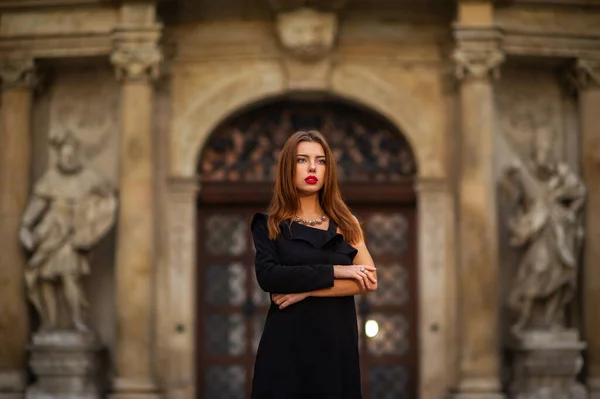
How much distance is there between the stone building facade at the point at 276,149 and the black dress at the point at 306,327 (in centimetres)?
932

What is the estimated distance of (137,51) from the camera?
45.1 ft

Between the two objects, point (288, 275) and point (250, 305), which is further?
point (250, 305)

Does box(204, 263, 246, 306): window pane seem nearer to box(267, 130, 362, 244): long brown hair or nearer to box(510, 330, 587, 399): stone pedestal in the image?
box(510, 330, 587, 399): stone pedestal

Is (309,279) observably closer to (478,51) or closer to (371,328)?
(371,328)

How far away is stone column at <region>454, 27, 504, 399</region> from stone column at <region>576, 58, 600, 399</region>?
1.15m

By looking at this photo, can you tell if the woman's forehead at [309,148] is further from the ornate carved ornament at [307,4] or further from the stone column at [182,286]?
the stone column at [182,286]

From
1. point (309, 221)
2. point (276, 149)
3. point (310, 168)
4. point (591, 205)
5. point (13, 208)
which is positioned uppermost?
point (276, 149)

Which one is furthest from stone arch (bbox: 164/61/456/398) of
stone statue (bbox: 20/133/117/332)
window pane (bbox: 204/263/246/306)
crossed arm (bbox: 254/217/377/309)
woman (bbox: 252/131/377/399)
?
crossed arm (bbox: 254/217/377/309)

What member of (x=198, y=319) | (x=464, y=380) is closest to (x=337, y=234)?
(x=464, y=380)

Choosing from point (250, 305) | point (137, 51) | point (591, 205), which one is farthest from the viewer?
point (250, 305)

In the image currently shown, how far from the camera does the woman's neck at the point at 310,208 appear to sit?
4.54 metres

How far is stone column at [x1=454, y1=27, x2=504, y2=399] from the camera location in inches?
533

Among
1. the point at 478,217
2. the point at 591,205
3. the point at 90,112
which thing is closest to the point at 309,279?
the point at 478,217

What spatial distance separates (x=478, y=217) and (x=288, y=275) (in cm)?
945
